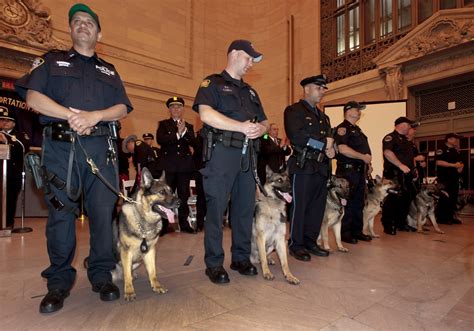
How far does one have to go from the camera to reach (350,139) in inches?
157

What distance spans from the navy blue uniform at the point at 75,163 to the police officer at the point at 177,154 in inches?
86.4

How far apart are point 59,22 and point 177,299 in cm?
737

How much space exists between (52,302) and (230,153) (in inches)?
58.1

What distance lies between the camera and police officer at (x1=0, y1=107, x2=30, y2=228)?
4574mm

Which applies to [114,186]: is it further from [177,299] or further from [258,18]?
[258,18]

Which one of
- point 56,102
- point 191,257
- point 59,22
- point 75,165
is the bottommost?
point 191,257

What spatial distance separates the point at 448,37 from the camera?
661cm

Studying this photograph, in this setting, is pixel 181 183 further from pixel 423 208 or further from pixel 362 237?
pixel 423 208

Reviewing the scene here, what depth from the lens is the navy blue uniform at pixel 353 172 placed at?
396 centimetres

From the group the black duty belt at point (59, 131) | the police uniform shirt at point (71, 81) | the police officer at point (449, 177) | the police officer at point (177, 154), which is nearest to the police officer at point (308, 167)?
the police officer at point (177, 154)

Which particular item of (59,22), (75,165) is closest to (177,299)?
(75,165)

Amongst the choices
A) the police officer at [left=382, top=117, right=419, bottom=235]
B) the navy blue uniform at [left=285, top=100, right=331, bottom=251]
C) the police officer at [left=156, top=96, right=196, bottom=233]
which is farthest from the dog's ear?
the police officer at [left=382, top=117, right=419, bottom=235]

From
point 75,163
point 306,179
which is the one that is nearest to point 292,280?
point 306,179

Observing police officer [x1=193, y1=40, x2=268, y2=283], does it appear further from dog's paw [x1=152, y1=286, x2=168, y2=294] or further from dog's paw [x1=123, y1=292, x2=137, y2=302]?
dog's paw [x1=123, y1=292, x2=137, y2=302]
